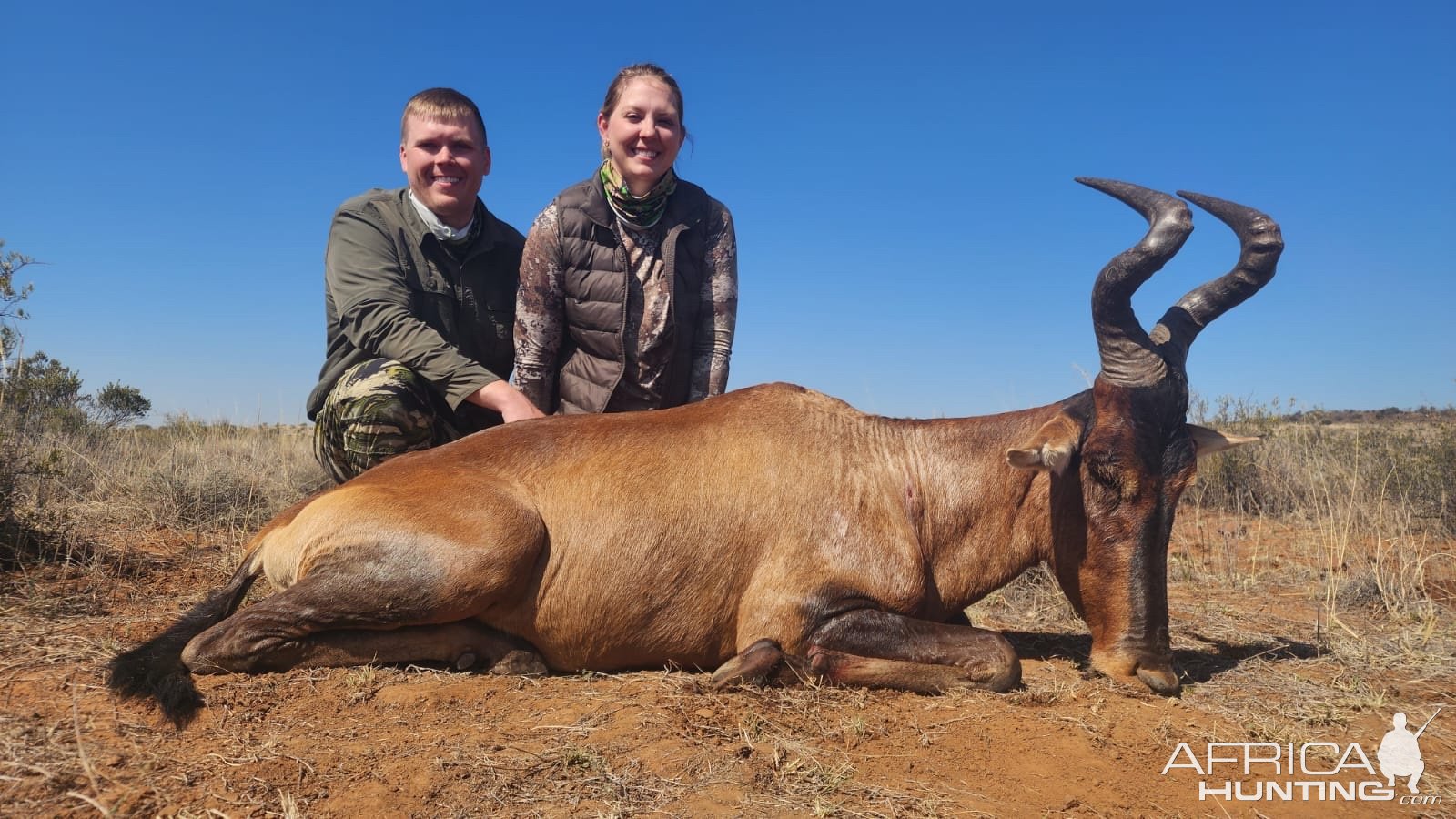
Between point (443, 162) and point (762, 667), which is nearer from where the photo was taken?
point (762, 667)

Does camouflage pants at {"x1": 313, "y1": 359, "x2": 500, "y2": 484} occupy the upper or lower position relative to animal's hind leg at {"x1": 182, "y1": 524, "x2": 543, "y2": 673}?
upper

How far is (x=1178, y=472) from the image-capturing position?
5184 millimetres

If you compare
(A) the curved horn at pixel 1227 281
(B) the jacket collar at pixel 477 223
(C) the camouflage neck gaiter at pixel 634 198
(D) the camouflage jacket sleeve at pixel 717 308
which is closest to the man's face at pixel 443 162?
(B) the jacket collar at pixel 477 223

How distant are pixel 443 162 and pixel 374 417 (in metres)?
2.14

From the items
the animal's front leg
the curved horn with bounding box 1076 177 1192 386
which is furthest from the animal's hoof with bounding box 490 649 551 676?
the curved horn with bounding box 1076 177 1192 386

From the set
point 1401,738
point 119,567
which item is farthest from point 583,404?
point 1401,738

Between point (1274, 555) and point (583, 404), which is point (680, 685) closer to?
point (583, 404)

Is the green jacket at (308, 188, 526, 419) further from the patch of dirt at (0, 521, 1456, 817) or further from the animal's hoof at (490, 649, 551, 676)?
the patch of dirt at (0, 521, 1456, 817)

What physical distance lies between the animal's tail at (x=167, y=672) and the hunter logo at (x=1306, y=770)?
4389mm

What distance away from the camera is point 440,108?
716 cm

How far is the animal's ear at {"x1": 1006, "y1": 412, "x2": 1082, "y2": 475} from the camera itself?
492 centimetres

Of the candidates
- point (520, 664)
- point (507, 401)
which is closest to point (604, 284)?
point (507, 401)

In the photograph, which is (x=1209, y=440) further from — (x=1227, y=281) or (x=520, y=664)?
(x=520, y=664)

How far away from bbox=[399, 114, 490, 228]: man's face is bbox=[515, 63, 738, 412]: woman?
66cm
